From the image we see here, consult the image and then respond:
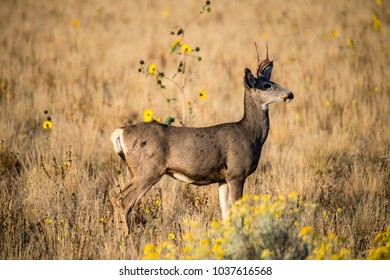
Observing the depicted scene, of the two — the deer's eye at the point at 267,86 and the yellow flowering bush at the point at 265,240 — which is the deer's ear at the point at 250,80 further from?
the yellow flowering bush at the point at 265,240

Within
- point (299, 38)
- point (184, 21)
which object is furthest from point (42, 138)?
point (184, 21)

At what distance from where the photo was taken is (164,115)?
9.84m

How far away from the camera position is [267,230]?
4375 mm

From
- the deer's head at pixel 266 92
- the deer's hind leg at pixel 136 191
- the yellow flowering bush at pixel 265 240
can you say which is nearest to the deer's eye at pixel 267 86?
the deer's head at pixel 266 92

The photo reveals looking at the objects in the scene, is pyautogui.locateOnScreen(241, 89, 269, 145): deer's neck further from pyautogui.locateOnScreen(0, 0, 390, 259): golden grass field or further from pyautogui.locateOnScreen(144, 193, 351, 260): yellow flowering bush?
pyautogui.locateOnScreen(144, 193, 351, 260): yellow flowering bush

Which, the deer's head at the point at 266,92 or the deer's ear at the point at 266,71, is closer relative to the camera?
the deer's head at the point at 266,92

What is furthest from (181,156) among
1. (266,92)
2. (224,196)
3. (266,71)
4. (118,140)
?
(266,71)

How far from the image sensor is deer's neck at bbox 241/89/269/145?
19.7ft

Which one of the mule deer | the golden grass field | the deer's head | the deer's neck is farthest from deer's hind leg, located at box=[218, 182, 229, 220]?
the deer's head

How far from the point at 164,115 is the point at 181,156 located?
443 cm

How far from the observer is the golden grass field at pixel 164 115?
560cm

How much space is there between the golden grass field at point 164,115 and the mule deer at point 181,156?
0.41 m

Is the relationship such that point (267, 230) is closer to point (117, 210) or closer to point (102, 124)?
point (117, 210)

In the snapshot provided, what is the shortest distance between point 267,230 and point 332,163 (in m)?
3.86
